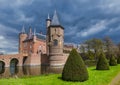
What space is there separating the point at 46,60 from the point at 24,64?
6732 millimetres

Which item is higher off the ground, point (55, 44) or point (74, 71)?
point (55, 44)

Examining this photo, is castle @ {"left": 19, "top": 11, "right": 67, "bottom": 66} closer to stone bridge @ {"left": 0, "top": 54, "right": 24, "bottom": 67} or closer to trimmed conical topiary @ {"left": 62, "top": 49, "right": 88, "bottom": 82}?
stone bridge @ {"left": 0, "top": 54, "right": 24, "bottom": 67}

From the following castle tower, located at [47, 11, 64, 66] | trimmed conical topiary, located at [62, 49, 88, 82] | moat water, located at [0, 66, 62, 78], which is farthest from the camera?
castle tower, located at [47, 11, 64, 66]

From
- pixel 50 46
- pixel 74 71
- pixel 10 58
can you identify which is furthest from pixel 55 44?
pixel 74 71

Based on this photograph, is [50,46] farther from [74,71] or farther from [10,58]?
[74,71]

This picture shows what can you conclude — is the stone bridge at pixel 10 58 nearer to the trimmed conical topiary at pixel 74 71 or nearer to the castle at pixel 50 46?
the castle at pixel 50 46

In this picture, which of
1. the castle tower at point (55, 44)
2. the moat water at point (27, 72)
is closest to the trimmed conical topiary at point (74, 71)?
the moat water at point (27, 72)

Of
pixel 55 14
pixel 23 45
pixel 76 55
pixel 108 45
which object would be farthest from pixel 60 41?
pixel 76 55

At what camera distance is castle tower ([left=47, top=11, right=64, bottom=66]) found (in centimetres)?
4084

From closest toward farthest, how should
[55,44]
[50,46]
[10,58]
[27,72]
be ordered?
[27,72] < [55,44] < [50,46] < [10,58]

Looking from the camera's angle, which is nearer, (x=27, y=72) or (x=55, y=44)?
(x=27, y=72)

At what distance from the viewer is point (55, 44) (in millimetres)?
41219

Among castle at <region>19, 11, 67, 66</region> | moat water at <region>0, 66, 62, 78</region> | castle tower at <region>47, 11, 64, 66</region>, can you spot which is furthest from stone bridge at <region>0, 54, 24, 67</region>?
moat water at <region>0, 66, 62, 78</region>

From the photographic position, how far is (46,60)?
45250mm
